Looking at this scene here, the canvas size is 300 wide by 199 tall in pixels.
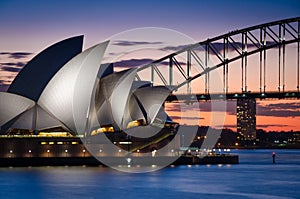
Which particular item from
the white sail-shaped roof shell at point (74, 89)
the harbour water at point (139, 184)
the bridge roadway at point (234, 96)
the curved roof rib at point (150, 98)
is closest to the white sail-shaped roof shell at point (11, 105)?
the white sail-shaped roof shell at point (74, 89)

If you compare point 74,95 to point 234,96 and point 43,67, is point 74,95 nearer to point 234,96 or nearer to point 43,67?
point 43,67

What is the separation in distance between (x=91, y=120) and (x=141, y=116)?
17.7ft

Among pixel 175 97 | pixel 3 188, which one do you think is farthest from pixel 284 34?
pixel 3 188

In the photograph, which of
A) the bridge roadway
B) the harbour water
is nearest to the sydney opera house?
the harbour water

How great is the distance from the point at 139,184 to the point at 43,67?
17137 mm

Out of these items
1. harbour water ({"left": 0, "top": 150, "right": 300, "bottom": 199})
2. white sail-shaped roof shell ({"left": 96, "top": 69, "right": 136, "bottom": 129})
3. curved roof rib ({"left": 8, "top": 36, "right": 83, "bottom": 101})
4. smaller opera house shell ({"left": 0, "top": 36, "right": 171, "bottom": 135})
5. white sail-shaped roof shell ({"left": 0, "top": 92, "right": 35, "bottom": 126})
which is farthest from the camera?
white sail-shaped roof shell ({"left": 96, "top": 69, "right": 136, "bottom": 129})

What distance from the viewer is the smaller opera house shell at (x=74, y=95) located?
193ft

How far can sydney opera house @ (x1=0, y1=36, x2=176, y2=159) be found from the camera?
59.0 meters

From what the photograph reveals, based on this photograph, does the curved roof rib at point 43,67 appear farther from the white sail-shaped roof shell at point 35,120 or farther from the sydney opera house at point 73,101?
the white sail-shaped roof shell at point 35,120

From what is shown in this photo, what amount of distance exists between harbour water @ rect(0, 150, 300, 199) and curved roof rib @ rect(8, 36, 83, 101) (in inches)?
269

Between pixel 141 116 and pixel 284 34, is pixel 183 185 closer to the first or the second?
pixel 141 116

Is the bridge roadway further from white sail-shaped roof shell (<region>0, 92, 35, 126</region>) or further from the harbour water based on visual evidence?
white sail-shaped roof shell (<region>0, 92, 35, 126</region>)

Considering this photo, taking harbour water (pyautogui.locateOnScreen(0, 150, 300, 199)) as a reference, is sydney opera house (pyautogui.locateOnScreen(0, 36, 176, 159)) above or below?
above

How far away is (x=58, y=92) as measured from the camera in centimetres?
5966
